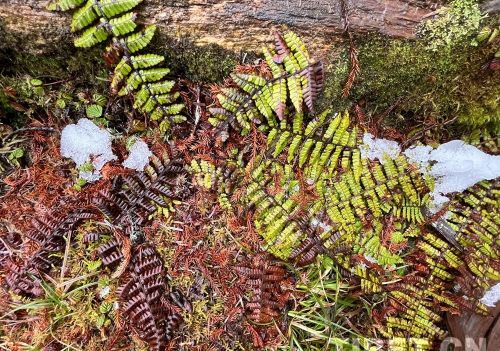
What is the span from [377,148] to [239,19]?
64.7 inches

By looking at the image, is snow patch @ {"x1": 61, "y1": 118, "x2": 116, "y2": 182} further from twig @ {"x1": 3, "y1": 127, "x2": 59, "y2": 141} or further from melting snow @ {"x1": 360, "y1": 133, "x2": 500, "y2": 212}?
melting snow @ {"x1": 360, "y1": 133, "x2": 500, "y2": 212}

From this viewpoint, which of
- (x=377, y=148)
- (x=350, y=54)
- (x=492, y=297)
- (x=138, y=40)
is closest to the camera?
(x=138, y=40)

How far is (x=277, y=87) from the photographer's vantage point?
3.29 meters

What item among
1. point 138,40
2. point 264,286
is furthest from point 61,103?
point 264,286

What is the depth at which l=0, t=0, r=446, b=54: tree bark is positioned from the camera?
3.08m

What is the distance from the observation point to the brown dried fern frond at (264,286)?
11.1ft

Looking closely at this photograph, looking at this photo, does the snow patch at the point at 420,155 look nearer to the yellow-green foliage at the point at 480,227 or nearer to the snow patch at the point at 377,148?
the snow patch at the point at 377,148

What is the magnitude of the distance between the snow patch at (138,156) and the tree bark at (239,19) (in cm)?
100

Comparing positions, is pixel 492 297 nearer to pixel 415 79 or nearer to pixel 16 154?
pixel 415 79

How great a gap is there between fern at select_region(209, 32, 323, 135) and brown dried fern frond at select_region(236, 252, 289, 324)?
3.94ft

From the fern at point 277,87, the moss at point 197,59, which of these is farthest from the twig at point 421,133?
the moss at point 197,59

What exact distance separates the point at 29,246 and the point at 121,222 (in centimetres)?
79

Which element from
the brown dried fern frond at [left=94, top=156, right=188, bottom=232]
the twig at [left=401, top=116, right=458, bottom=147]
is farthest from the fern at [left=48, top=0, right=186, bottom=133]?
Result: the twig at [left=401, top=116, right=458, bottom=147]

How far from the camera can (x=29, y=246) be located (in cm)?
340
